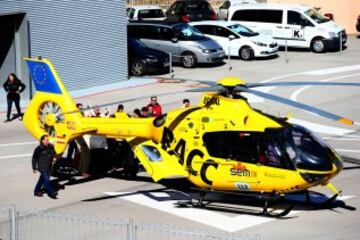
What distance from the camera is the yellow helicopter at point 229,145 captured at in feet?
50.8

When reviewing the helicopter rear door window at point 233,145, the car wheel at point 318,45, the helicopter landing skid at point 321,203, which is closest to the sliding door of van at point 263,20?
the car wheel at point 318,45

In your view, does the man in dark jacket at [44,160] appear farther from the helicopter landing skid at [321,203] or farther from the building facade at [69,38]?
the building facade at [69,38]

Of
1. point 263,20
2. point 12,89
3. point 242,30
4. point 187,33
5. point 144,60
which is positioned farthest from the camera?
point 263,20

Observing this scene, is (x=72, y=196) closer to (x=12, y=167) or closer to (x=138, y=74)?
(x=12, y=167)

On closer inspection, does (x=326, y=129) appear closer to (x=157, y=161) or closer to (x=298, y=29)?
(x=157, y=161)

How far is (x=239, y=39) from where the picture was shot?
36531mm

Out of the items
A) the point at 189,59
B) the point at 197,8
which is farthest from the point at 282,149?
the point at 197,8

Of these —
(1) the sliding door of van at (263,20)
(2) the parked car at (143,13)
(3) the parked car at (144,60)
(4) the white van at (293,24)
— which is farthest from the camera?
(2) the parked car at (143,13)

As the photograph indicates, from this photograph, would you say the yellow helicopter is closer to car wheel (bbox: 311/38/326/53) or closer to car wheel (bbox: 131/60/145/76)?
car wheel (bbox: 131/60/145/76)

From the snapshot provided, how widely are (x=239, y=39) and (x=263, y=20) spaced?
321 cm

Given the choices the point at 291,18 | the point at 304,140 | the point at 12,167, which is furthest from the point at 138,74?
the point at 304,140

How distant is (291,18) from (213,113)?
22.9 m

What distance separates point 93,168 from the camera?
1953 cm

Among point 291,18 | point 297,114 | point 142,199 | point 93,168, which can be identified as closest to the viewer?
point 142,199
